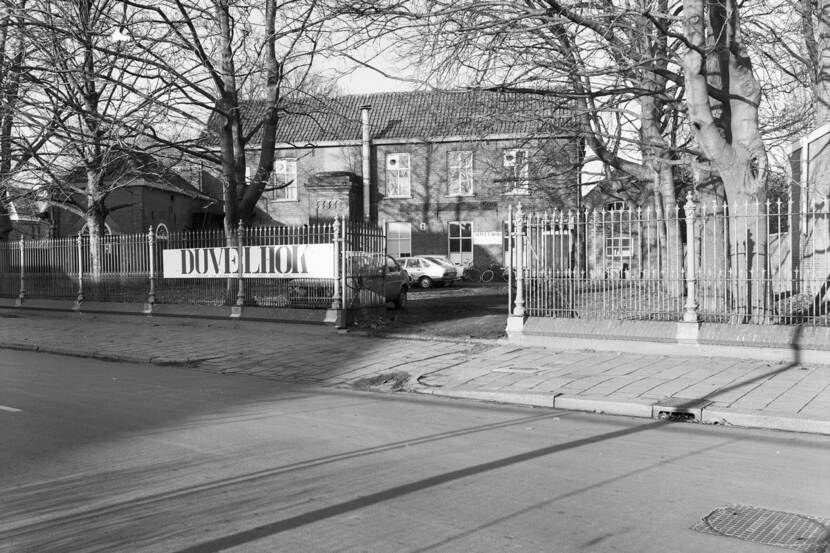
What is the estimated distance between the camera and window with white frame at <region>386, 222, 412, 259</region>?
4150cm

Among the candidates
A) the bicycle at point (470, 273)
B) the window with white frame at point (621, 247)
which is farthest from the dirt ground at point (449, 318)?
the bicycle at point (470, 273)

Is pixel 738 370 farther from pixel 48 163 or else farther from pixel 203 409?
pixel 48 163

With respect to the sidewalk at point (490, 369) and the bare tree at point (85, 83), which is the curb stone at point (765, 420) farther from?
the bare tree at point (85, 83)

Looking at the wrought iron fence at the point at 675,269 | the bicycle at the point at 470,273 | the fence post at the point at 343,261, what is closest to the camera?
the wrought iron fence at the point at 675,269

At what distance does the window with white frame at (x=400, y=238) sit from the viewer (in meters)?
41.5

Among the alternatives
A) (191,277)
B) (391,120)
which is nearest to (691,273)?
(191,277)

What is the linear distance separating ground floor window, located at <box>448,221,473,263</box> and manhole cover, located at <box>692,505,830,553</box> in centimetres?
3555

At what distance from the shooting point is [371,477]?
19.3ft

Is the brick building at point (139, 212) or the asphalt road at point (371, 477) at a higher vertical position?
the brick building at point (139, 212)

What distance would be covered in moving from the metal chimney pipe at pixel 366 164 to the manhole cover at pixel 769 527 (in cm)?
3613

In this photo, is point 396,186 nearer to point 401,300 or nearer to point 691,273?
point 401,300

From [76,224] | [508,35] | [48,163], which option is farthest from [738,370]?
[76,224]

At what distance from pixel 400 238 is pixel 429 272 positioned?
7528mm

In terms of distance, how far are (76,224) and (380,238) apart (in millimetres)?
25011
